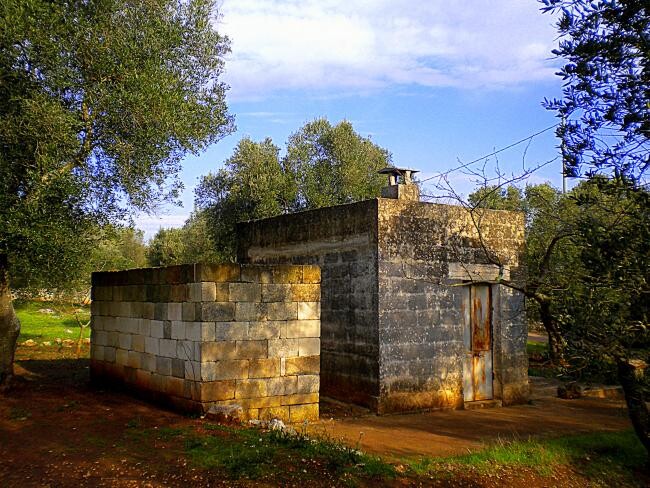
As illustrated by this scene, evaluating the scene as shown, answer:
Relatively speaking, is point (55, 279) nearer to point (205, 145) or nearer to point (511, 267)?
point (205, 145)

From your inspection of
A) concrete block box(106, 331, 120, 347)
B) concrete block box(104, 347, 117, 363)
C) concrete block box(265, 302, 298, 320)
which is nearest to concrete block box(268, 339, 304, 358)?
concrete block box(265, 302, 298, 320)

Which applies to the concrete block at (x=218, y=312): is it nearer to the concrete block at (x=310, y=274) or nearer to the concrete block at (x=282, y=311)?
the concrete block at (x=282, y=311)

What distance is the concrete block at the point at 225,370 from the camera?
890 cm

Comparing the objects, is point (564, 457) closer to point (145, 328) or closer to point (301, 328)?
point (301, 328)

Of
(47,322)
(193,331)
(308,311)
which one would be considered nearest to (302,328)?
(308,311)

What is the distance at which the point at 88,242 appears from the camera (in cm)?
1222

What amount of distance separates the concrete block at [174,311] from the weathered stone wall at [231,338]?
2cm

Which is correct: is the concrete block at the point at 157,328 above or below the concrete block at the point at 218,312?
below

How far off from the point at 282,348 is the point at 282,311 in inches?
23.1

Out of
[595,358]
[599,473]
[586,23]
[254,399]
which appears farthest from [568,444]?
[586,23]

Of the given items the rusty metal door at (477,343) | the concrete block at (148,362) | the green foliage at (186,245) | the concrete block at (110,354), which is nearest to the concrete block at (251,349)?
the concrete block at (148,362)

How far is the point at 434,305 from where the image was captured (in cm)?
1189

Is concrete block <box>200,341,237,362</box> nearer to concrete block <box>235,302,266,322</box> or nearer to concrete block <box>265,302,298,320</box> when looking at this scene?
concrete block <box>235,302,266,322</box>

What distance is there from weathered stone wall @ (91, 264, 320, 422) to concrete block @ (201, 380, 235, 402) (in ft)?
0.05
